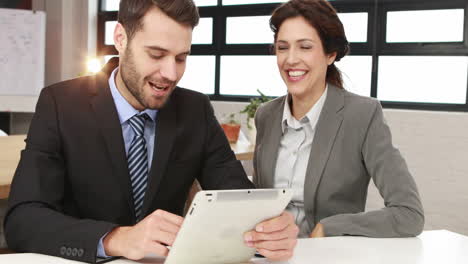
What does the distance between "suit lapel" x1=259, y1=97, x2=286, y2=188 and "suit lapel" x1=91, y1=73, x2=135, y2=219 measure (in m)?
0.59

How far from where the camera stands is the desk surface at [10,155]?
2.02 metres

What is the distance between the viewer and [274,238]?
132 centimetres

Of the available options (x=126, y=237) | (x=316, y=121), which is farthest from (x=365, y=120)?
(x=126, y=237)

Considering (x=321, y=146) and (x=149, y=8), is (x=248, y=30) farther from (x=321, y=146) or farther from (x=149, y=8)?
(x=149, y=8)

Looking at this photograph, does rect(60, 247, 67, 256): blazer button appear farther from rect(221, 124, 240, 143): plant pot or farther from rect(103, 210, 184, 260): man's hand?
rect(221, 124, 240, 143): plant pot

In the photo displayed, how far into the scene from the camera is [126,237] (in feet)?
4.26

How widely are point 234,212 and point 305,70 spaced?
0.99 m

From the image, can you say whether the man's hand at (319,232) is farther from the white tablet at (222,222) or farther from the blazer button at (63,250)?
the blazer button at (63,250)

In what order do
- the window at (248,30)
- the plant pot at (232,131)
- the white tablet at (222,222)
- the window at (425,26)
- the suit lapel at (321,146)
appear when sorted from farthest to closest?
1. the window at (248,30)
2. the window at (425,26)
3. the plant pot at (232,131)
4. the suit lapel at (321,146)
5. the white tablet at (222,222)

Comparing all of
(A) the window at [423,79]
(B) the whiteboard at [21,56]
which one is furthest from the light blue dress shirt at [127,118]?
(B) the whiteboard at [21,56]

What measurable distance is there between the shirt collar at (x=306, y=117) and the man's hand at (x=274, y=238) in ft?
2.49

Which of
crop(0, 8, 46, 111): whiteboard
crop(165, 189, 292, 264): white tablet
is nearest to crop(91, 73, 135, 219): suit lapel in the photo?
crop(165, 189, 292, 264): white tablet

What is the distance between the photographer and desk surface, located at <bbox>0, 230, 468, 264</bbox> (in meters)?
1.35

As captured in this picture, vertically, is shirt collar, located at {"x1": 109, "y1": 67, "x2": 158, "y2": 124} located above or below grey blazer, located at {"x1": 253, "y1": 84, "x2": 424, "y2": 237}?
above
